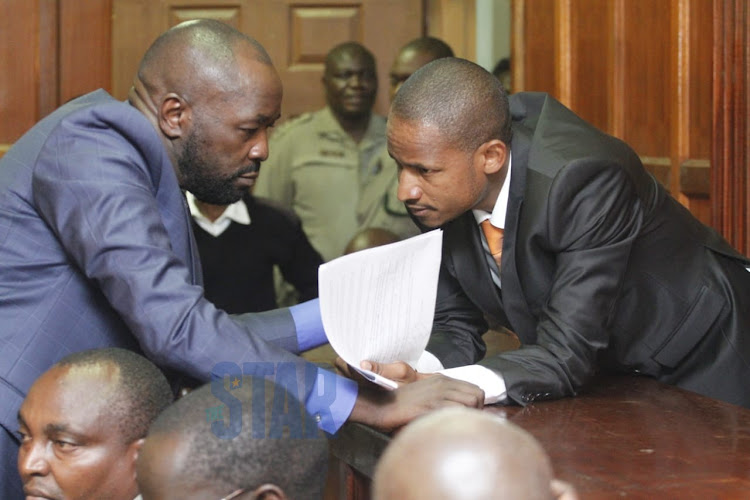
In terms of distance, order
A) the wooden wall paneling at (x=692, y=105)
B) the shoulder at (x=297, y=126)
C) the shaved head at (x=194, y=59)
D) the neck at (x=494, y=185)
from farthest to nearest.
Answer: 1. the shoulder at (x=297, y=126)
2. the wooden wall paneling at (x=692, y=105)
3. the neck at (x=494, y=185)
4. the shaved head at (x=194, y=59)

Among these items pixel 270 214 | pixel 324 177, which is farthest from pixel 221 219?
pixel 324 177

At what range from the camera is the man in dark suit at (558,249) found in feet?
6.94

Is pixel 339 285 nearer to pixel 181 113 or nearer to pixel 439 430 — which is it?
pixel 181 113

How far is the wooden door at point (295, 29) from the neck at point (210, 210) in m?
1.65

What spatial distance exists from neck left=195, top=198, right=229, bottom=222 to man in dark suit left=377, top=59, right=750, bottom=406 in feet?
5.10

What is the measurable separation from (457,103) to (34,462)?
1.08m

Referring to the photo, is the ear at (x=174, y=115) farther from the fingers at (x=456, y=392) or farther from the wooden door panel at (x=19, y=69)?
the wooden door panel at (x=19, y=69)

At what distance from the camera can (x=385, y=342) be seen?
1.92 meters

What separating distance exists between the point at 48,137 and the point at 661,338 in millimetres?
1299

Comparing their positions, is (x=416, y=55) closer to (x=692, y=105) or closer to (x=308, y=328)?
(x=692, y=105)

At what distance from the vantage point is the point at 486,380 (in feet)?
6.56

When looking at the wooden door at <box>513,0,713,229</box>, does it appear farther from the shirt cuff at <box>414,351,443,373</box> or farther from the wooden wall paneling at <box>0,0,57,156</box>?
the wooden wall paneling at <box>0,0,57,156</box>

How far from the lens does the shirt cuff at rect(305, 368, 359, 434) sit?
1853 mm

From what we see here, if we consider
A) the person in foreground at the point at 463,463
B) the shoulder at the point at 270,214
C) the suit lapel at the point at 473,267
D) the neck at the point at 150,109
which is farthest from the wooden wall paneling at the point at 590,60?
the person in foreground at the point at 463,463
